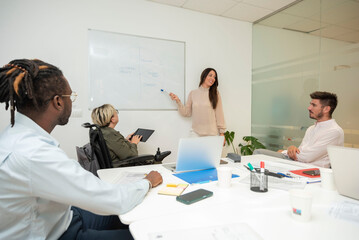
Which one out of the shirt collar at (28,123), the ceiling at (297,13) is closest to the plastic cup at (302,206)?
the shirt collar at (28,123)

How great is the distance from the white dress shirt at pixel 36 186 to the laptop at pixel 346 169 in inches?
41.6

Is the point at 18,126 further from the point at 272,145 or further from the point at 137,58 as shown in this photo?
the point at 272,145

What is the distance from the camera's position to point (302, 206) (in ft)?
2.93

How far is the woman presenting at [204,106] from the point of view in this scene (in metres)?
3.54

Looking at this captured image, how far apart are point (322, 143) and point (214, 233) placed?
1975mm

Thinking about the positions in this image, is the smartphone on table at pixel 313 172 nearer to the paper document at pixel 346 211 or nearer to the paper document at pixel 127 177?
the paper document at pixel 346 211

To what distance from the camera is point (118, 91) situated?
3.23 m

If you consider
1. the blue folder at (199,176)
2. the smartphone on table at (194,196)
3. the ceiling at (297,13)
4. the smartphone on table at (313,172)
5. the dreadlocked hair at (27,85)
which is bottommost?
the blue folder at (199,176)

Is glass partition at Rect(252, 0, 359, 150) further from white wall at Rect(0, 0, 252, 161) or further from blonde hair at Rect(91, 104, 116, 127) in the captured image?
blonde hair at Rect(91, 104, 116, 127)

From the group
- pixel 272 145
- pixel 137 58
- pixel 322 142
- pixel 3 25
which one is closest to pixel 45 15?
pixel 3 25

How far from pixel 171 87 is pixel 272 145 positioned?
198cm

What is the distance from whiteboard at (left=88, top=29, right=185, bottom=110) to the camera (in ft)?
10.2

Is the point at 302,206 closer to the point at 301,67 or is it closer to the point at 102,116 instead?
the point at 102,116

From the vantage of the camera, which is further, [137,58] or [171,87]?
[171,87]
